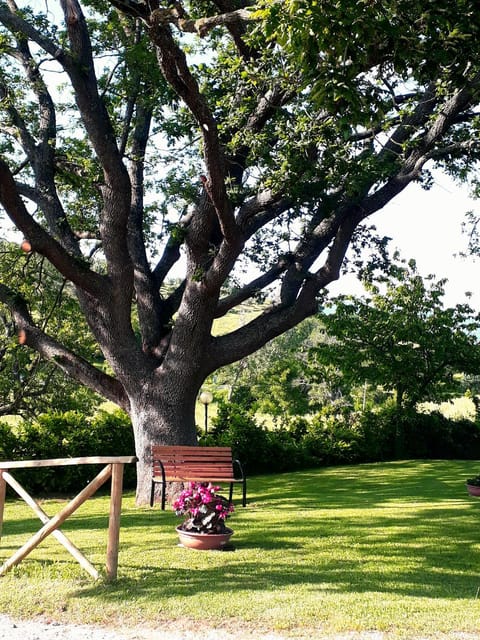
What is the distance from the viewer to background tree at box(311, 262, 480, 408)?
22.0 m

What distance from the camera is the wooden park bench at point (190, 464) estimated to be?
1101 cm

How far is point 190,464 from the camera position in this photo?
11.2 meters

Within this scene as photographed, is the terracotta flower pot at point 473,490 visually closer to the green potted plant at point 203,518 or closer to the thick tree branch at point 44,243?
the green potted plant at point 203,518

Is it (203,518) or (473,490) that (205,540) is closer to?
(203,518)

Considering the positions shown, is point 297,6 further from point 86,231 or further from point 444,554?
point 86,231

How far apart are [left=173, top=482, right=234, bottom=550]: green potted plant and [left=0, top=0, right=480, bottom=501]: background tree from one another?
4.30 metres

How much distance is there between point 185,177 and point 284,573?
29.3 feet

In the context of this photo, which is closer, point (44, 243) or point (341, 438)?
point (44, 243)

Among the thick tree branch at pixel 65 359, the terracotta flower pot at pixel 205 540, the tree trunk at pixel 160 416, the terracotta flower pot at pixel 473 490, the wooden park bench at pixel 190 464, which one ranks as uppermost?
the thick tree branch at pixel 65 359

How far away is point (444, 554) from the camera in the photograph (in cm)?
761

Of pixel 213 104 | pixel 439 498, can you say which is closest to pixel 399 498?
pixel 439 498

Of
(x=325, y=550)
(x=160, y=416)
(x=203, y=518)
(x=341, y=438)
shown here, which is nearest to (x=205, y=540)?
(x=203, y=518)

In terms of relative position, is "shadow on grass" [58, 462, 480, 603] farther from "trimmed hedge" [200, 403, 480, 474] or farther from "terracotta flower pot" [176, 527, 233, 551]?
"trimmed hedge" [200, 403, 480, 474]

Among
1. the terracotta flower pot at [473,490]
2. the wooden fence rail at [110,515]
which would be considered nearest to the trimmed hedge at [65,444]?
the terracotta flower pot at [473,490]
